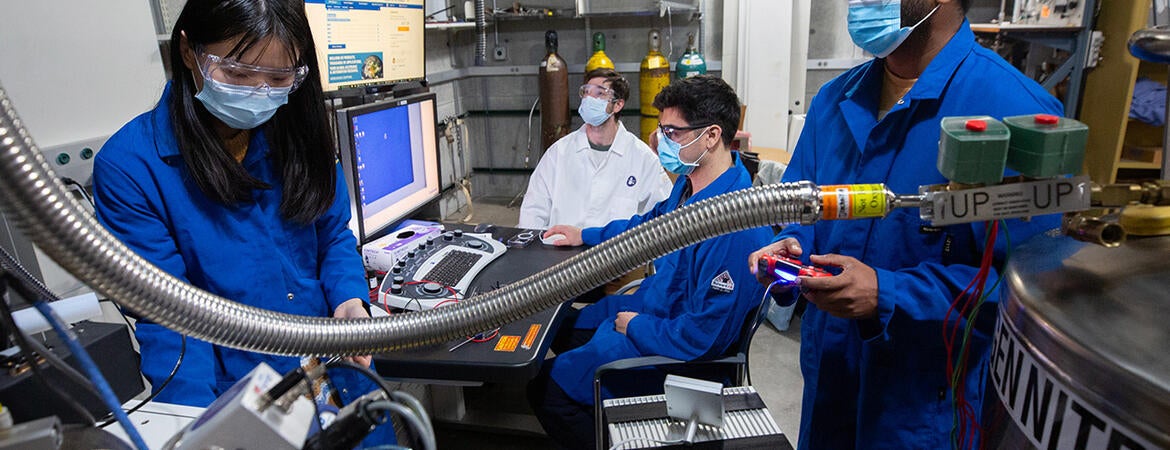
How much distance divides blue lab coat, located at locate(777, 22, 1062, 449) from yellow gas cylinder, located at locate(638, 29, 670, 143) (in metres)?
2.97

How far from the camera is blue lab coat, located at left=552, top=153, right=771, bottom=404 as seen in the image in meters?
1.60

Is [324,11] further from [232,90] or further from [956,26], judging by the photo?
[956,26]

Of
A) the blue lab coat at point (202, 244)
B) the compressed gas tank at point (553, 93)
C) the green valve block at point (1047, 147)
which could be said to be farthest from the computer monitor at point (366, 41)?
the green valve block at point (1047, 147)

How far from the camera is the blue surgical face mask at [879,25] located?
1167 millimetres

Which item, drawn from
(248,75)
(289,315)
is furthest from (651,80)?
(289,315)

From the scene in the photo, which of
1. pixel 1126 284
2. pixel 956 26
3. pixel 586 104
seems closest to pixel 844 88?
pixel 956 26

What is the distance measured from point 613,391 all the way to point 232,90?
116cm

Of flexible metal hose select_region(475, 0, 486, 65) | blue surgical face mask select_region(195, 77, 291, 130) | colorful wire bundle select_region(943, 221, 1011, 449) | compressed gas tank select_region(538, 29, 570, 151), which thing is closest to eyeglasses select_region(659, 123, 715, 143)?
colorful wire bundle select_region(943, 221, 1011, 449)

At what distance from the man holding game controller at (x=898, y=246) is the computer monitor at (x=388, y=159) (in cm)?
132

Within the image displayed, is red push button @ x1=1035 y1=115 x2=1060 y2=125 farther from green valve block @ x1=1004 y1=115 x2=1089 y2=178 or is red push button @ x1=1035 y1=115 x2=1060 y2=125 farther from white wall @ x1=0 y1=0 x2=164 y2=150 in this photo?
white wall @ x1=0 y1=0 x2=164 y2=150

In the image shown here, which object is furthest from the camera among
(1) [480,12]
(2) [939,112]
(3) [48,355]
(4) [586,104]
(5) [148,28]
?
(1) [480,12]

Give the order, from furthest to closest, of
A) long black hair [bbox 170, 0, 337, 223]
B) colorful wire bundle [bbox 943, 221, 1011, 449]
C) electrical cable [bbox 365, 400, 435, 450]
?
long black hair [bbox 170, 0, 337, 223]
colorful wire bundle [bbox 943, 221, 1011, 449]
electrical cable [bbox 365, 400, 435, 450]

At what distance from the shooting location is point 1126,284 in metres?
0.64

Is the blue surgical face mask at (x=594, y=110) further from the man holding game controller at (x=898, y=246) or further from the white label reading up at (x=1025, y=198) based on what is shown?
the white label reading up at (x=1025, y=198)
